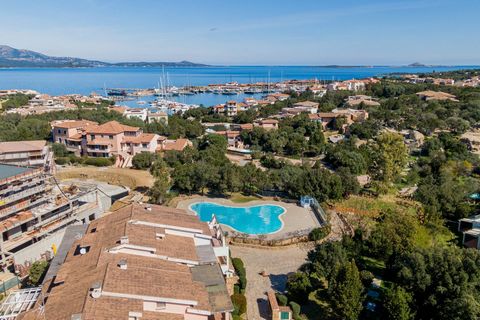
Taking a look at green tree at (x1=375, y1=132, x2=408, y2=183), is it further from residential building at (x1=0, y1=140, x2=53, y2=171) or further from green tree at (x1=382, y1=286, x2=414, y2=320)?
residential building at (x1=0, y1=140, x2=53, y2=171)

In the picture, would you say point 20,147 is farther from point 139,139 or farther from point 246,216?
point 246,216

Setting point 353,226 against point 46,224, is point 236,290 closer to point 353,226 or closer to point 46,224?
point 353,226

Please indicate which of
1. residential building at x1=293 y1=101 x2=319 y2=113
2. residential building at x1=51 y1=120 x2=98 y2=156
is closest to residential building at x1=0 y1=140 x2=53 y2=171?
residential building at x1=51 y1=120 x2=98 y2=156

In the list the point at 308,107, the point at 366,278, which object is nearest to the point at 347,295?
the point at 366,278

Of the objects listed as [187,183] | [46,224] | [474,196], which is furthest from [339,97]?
[46,224]

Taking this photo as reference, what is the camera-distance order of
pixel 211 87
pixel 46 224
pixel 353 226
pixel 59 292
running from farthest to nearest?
pixel 211 87 → pixel 353 226 → pixel 46 224 → pixel 59 292
